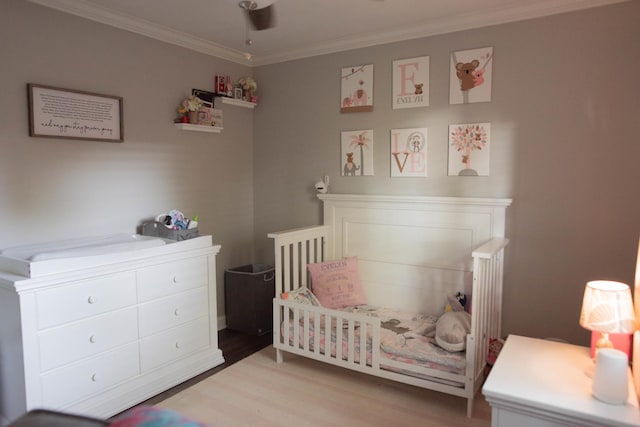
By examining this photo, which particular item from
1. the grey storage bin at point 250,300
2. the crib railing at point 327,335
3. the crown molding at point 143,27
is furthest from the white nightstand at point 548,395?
the crown molding at point 143,27

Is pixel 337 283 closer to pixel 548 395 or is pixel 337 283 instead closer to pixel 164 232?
pixel 164 232

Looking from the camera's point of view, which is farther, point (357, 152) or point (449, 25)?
point (357, 152)

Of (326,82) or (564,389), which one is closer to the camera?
(564,389)

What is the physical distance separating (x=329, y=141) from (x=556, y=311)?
6.56ft

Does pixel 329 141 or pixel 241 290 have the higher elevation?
pixel 329 141

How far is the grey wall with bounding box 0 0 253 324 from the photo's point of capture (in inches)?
94.3

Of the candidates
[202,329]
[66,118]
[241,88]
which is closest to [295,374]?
[202,329]

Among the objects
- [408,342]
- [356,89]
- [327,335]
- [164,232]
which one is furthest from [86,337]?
[356,89]

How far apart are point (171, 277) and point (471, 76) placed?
2.31m

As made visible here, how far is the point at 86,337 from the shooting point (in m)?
2.27

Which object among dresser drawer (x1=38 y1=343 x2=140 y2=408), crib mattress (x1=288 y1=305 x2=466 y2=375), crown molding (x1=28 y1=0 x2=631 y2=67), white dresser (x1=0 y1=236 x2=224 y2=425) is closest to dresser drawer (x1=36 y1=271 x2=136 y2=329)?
white dresser (x1=0 y1=236 x2=224 y2=425)

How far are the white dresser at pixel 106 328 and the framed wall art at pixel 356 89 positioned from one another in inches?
58.0

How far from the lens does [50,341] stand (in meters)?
2.11

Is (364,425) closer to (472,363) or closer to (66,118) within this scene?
(472,363)
